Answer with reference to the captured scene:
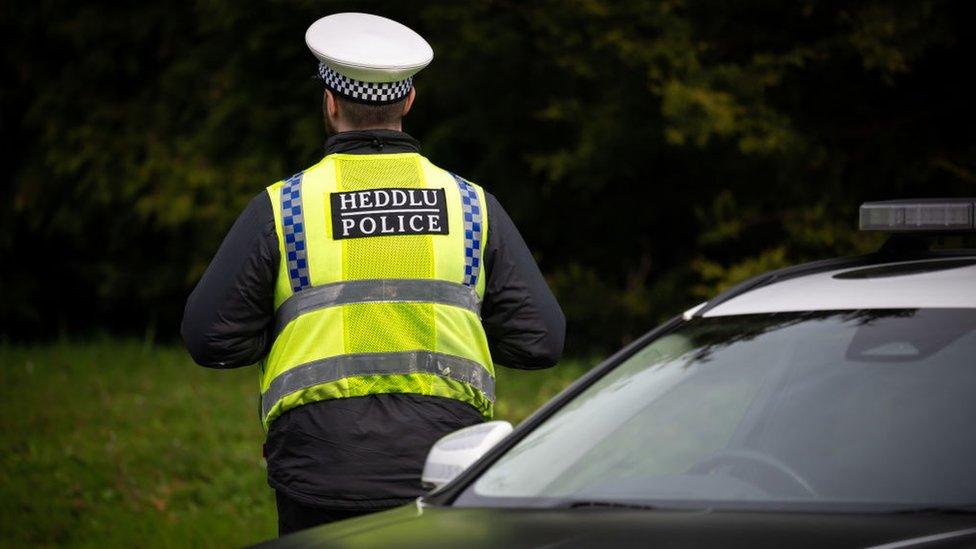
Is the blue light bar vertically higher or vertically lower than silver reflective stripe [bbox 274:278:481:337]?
higher

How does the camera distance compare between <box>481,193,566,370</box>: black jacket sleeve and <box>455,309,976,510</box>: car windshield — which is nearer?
<box>455,309,976,510</box>: car windshield

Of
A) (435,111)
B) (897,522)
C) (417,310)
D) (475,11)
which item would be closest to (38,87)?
(435,111)

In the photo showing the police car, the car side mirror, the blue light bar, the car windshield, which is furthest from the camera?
the blue light bar

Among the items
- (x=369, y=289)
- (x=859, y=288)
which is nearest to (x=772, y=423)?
(x=859, y=288)

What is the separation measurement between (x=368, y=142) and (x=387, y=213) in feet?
0.67

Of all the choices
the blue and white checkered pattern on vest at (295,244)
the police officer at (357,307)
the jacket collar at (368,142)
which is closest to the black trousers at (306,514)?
the police officer at (357,307)

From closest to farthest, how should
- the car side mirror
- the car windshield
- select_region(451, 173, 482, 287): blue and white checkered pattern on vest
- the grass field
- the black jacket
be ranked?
the car windshield, the car side mirror, the black jacket, select_region(451, 173, 482, 287): blue and white checkered pattern on vest, the grass field

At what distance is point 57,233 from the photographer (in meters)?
17.1

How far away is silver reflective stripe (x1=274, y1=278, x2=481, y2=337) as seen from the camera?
11.9 ft

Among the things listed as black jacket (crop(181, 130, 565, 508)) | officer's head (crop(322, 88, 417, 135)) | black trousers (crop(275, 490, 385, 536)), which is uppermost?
officer's head (crop(322, 88, 417, 135))

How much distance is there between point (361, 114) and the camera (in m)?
3.80

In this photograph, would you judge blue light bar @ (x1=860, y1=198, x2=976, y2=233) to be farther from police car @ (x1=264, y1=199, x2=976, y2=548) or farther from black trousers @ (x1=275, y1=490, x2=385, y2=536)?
black trousers @ (x1=275, y1=490, x2=385, y2=536)

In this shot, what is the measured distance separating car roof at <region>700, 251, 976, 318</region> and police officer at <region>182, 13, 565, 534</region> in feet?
1.94

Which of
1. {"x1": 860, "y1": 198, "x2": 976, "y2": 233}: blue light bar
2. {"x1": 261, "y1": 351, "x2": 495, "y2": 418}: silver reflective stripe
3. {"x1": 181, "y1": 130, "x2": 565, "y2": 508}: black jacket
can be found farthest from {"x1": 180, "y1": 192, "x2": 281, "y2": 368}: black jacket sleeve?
{"x1": 860, "y1": 198, "x2": 976, "y2": 233}: blue light bar
